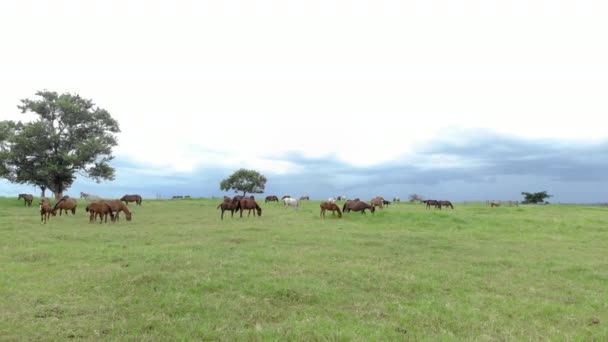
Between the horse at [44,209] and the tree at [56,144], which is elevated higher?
the tree at [56,144]

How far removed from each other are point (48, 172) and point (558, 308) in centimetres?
5026

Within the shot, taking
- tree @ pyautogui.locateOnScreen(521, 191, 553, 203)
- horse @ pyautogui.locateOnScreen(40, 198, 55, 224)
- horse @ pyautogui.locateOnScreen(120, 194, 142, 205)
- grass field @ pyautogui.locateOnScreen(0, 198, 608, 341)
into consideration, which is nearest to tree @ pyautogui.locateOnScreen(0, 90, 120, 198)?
horse @ pyautogui.locateOnScreen(120, 194, 142, 205)

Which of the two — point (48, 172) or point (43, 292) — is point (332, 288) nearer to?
point (43, 292)

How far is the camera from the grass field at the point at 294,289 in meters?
8.32

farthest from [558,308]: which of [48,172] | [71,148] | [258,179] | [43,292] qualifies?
[258,179]

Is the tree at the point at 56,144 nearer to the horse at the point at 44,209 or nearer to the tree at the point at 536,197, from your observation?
the horse at the point at 44,209

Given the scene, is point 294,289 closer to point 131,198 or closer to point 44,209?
point 44,209

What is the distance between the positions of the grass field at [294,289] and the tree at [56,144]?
97.1 feet

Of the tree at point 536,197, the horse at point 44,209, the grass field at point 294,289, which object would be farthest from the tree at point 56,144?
the tree at point 536,197

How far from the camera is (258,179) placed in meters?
93.9

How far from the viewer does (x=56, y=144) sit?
49.0m

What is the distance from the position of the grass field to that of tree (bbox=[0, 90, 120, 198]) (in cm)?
2961

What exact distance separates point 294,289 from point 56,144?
162ft

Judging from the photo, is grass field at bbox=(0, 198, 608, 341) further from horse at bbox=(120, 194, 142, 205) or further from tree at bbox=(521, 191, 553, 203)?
tree at bbox=(521, 191, 553, 203)
